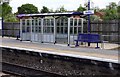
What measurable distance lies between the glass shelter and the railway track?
5899 millimetres

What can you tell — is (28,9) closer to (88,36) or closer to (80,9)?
(80,9)

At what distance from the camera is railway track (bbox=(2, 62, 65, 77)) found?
535 inches

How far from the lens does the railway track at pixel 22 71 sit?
44.6 ft

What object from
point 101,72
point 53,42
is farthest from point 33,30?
point 101,72

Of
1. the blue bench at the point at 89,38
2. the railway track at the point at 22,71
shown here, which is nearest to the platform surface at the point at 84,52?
the blue bench at the point at 89,38

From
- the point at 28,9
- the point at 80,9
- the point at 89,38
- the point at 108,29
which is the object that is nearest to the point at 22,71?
the point at 89,38

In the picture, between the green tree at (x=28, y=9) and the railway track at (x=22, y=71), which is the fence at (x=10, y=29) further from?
the green tree at (x=28, y=9)

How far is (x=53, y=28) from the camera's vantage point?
74.8ft

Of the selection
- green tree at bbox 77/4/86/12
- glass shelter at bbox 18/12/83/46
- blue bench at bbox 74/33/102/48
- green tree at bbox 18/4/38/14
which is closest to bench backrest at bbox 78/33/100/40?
blue bench at bbox 74/33/102/48

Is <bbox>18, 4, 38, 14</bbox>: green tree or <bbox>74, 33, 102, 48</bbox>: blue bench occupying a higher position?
<bbox>18, 4, 38, 14</bbox>: green tree

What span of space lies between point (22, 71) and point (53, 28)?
8.42 metres

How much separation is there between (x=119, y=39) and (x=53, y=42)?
4957 millimetres

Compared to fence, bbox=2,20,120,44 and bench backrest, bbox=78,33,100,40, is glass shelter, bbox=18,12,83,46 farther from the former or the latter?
fence, bbox=2,20,120,44

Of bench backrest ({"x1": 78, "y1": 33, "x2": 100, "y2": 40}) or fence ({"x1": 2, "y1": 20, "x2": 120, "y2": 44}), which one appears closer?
bench backrest ({"x1": 78, "y1": 33, "x2": 100, "y2": 40})
